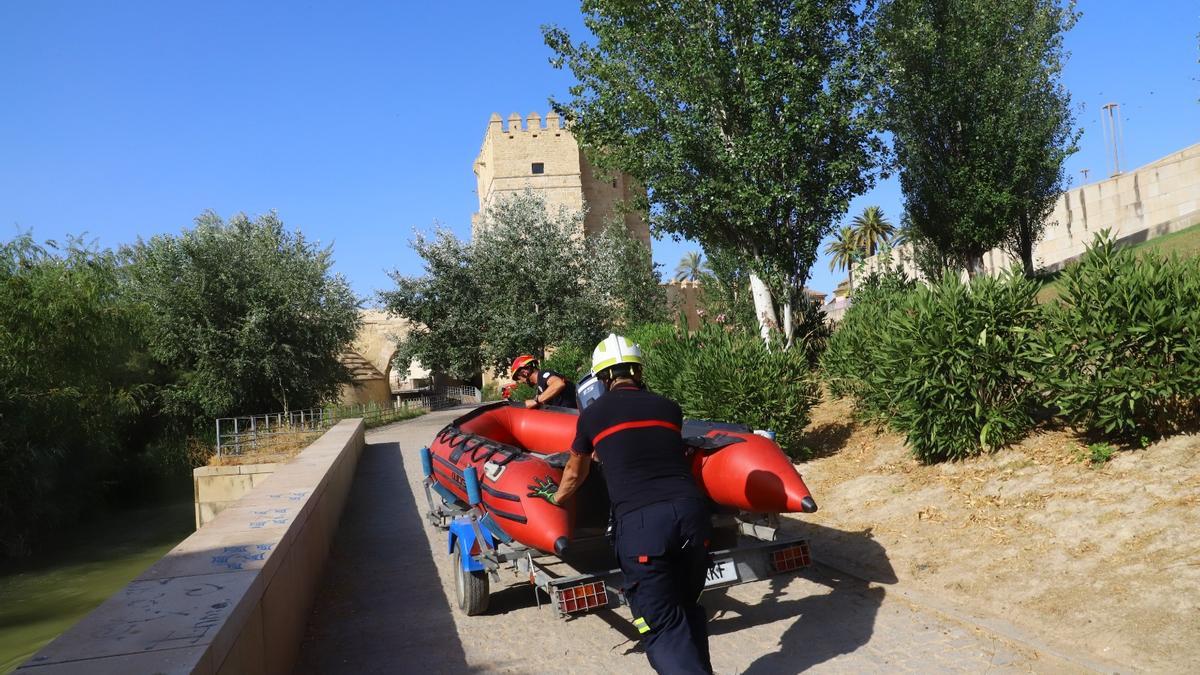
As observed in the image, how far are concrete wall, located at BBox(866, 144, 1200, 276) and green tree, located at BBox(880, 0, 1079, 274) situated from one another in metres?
8.23

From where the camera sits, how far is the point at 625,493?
3.98 m

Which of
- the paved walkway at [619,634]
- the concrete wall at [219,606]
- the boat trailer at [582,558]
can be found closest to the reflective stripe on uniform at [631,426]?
the boat trailer at [582,558]

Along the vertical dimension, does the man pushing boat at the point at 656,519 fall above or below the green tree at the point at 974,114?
below

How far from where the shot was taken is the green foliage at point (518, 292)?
30.4 meters

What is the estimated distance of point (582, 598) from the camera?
4770mm

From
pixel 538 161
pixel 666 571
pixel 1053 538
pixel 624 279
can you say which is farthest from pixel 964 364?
pixel 538 161

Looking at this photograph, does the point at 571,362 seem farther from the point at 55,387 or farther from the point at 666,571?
the point at 666,571

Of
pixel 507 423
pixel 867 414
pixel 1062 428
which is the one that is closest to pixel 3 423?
pixel 507 423

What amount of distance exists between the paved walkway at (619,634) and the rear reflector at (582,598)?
1.43 ft

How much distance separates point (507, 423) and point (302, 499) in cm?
233

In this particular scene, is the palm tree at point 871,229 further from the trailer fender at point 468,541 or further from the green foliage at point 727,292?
the trailer fender at point 468,541

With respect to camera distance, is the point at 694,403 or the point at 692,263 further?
the point at 692,263

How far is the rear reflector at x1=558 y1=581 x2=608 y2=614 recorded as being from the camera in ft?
15.5

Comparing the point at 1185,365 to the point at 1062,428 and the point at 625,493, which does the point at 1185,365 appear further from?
the point at 625,493
